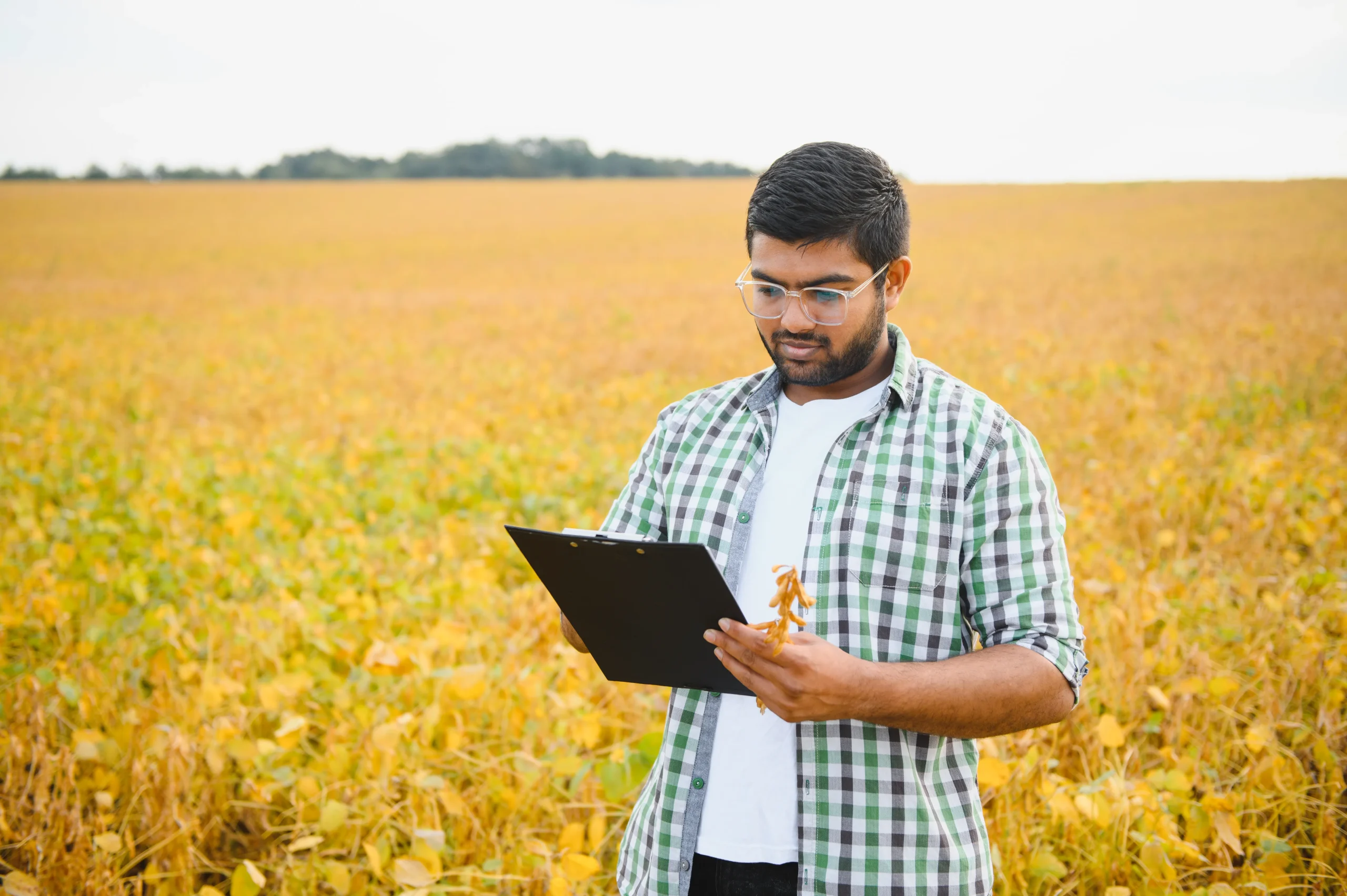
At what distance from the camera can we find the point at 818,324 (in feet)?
5.03

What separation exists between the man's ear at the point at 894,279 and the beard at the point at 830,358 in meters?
0.05

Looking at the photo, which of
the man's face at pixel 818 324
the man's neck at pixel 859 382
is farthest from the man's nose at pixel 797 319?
the man's neck at pixel 859 382

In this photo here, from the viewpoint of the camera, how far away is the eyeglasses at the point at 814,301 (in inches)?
60.1

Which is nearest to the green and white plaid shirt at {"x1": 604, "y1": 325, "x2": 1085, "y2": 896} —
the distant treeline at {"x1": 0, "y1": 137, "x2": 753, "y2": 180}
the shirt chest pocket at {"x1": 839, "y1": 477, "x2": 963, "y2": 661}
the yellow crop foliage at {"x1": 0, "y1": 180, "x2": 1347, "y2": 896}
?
the shirt chest pocket at {"x1": 839, "y1": 477, "x2": 963, "y2": 661}

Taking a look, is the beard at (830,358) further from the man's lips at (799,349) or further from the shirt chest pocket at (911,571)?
the shirt chest pocket at (911,571)

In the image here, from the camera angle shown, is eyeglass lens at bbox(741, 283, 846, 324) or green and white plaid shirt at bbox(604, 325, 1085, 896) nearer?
green and white plaid shirt at bbox(604, 325, 1085, 896)

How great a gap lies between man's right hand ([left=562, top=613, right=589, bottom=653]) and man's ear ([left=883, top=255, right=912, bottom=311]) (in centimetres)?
79

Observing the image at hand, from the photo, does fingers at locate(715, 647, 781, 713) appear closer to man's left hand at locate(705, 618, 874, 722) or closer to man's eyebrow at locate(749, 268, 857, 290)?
man's left hand at locate(705, 618, 874, 722)

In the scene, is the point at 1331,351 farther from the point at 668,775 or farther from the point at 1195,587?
the point at 668,775

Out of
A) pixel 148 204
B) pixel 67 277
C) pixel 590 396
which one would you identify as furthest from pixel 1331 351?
pixel 148 204

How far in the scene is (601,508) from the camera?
5.32 meters

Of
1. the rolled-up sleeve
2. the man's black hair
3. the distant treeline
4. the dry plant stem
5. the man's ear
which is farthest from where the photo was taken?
the distant treeline

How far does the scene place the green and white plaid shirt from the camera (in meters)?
1.35

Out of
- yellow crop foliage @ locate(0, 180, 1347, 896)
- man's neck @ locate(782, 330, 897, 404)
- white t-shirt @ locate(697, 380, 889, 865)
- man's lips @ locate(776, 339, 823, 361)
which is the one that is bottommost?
yellow crop foliage @ locate(0, 180, 1347, 896)
